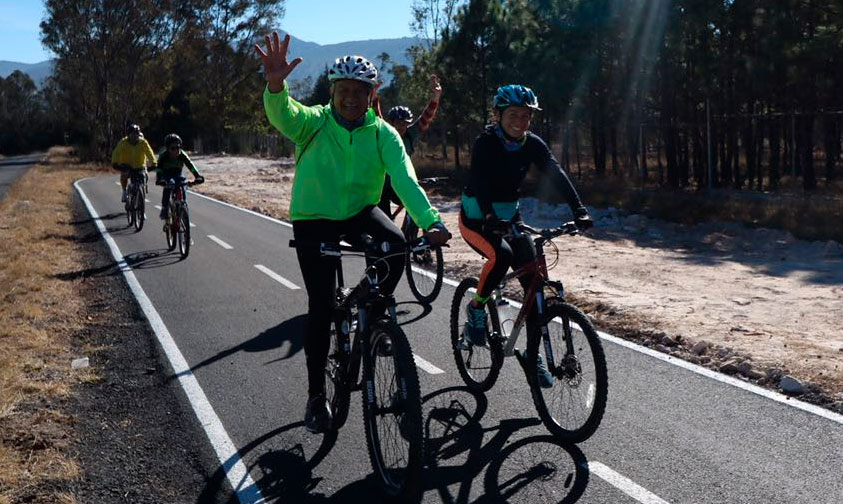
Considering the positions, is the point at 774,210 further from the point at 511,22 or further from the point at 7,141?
the point at 7,141

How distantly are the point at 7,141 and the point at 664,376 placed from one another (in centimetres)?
10907

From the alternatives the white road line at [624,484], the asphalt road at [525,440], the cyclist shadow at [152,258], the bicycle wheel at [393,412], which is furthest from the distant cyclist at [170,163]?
the white road line at [624,484]

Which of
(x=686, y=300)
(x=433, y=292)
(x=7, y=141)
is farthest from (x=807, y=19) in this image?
(x=7, y=141)

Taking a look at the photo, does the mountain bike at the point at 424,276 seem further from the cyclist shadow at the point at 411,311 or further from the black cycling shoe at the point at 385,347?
the black cycling shoe at the point at 385,347

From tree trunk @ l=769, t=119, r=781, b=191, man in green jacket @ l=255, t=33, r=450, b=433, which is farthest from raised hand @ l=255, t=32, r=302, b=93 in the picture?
tree trunk @ l=769, t=119, r=781, b=191

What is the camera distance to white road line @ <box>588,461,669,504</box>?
4258 mm

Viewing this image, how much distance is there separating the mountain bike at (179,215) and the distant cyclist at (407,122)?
186 inches

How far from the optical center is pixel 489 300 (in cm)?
580

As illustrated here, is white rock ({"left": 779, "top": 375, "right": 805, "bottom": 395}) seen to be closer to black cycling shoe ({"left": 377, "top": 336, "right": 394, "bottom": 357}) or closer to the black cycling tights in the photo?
the black cycling tights

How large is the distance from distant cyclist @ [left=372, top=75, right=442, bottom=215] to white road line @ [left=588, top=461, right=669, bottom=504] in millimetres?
4182

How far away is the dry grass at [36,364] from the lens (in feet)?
15.5

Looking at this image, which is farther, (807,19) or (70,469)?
(807,19)

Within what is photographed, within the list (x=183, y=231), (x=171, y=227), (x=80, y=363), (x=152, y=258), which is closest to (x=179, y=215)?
(x=183, y=231)

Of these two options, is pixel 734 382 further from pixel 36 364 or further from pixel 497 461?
pixel 36 364
